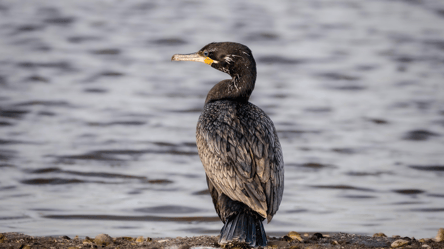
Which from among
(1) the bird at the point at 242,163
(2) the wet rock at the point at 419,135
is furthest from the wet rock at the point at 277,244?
(2) the wet rock at the point at 419,135

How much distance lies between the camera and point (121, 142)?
398 inches

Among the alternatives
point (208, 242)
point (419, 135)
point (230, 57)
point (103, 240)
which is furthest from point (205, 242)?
point (419, 135)

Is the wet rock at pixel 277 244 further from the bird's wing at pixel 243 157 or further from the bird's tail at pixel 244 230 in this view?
the bird's wing at pixel 243 157

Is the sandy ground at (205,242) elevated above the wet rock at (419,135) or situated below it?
below

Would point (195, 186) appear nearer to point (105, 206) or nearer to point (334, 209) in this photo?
point (105, 206)

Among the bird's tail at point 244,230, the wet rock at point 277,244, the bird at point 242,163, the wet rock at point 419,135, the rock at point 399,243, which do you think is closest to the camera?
the bird's tail at point 244,230

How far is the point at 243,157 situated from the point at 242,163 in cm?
7

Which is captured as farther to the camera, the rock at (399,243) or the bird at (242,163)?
the rock at (399,243)

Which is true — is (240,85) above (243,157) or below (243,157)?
above

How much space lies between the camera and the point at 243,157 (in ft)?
16.8

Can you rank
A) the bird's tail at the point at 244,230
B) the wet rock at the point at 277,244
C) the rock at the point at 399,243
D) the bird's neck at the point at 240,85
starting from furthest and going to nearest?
the bird's neck at the point at 240,85 < the wet rock at the point at 277,244 < the rock at the point at 399,243 < the bird's tail at the point at 244,230

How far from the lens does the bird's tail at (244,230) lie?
4.78 meters

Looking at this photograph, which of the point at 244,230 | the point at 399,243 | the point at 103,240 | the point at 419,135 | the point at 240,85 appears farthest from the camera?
the point at 419,135

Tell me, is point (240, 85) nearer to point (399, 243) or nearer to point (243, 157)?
point (243, 157)
